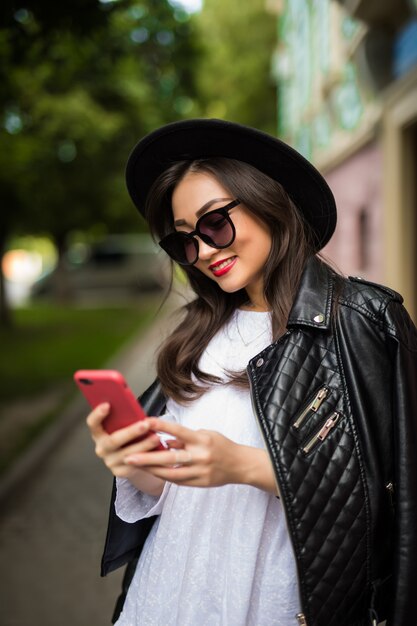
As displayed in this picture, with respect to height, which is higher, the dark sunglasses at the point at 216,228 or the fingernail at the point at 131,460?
the dark sunglasses at the point at 216,228

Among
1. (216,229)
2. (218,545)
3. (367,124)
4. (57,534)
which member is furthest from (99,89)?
(218,545)

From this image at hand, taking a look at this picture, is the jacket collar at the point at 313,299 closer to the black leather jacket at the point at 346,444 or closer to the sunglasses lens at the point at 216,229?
the black leather jacket at the point at 346,444

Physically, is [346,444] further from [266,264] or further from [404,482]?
[266,264]

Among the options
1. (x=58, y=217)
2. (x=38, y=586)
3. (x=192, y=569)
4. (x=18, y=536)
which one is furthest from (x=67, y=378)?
(x=192, y=569)

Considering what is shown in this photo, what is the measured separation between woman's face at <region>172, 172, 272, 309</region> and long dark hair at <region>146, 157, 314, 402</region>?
2 centimetres

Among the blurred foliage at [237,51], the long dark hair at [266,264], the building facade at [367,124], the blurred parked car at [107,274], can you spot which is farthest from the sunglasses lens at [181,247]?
the blurred parked car at [107,274]

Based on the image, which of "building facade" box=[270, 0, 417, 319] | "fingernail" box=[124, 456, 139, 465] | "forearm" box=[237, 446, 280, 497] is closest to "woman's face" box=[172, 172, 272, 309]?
"forearm" box=[237, 446, 280, 497]

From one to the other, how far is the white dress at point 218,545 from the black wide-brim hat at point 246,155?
0.99 feet

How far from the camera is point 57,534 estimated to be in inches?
182

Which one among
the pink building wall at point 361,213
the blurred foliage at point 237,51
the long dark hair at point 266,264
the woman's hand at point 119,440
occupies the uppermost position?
the blurred foliage at point 237,51

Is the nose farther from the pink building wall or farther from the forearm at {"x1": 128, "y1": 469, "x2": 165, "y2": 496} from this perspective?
the pink building wall

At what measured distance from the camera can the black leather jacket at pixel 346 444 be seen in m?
1.42

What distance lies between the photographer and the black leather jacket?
142cm

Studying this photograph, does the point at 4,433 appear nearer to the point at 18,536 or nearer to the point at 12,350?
the point at 18,536
